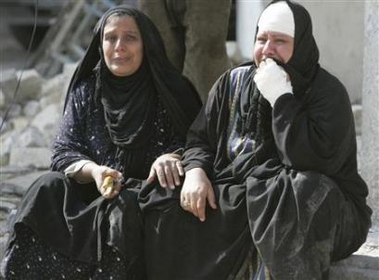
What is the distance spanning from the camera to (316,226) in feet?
10.8

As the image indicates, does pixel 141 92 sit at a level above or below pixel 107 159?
above

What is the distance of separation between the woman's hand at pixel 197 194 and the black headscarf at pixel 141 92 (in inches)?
16.1

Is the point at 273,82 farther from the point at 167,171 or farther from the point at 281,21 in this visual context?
the point at 167,171

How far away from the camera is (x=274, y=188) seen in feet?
10.9

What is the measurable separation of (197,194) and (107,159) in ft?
1.97

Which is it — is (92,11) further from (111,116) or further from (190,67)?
(111,116)

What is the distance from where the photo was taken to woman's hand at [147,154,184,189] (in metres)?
3.56

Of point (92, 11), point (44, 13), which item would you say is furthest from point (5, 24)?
point (92, 11)

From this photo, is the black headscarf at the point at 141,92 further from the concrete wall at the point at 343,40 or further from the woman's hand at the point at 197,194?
the concrete wall at the point at 343,40

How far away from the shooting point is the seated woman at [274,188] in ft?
10.8

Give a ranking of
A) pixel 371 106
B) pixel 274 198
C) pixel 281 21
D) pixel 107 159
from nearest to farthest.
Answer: pixel 274 198 < pixel 281 21 < pixel 107 159 < pixel 371 106

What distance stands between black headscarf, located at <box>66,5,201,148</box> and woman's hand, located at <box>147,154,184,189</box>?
220mm

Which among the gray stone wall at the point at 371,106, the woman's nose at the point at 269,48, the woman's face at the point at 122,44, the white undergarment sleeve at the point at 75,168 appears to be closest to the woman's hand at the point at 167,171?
the white undergarment sleeve at the point at 75,168

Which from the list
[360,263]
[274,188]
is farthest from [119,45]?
[360,263]
